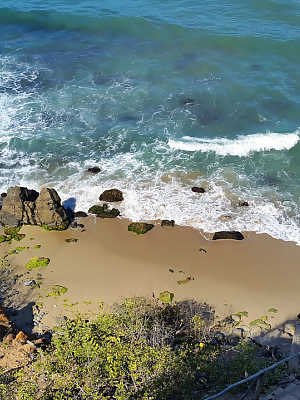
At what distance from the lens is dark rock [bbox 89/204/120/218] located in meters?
39.8

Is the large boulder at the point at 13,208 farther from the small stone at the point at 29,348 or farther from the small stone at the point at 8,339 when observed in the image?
the small stone at the point at 29,348

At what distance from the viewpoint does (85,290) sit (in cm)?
3306

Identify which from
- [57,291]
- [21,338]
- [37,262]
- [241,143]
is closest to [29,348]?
[21,338]

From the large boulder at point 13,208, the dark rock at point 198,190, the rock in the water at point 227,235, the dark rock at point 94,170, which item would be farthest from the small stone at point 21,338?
the dark rock at point 198,190

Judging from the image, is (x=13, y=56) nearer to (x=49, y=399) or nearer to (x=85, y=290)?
(x=85, y=290)

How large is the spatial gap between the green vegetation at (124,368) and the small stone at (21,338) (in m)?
3.69

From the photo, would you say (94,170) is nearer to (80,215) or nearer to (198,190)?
(80,215)

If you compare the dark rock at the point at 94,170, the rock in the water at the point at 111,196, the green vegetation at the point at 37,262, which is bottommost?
the green vegetation at the point at 37,262

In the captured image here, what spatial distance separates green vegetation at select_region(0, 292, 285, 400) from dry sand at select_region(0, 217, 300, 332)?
25.8ft

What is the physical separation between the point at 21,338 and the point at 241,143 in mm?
32067

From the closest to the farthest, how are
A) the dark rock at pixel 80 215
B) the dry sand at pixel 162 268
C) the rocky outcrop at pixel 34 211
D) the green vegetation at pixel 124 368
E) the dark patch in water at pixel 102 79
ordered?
the green vegetation at pixel 124 368
the dry sand at pixel 162 268
the rocky outcrop at pixel 34 211
the dark rock at pixel 80 215
the dark patch in water at pixel 102 79

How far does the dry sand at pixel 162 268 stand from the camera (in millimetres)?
32312

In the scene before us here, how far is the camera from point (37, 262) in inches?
1393

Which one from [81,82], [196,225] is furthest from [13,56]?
[196,225]
